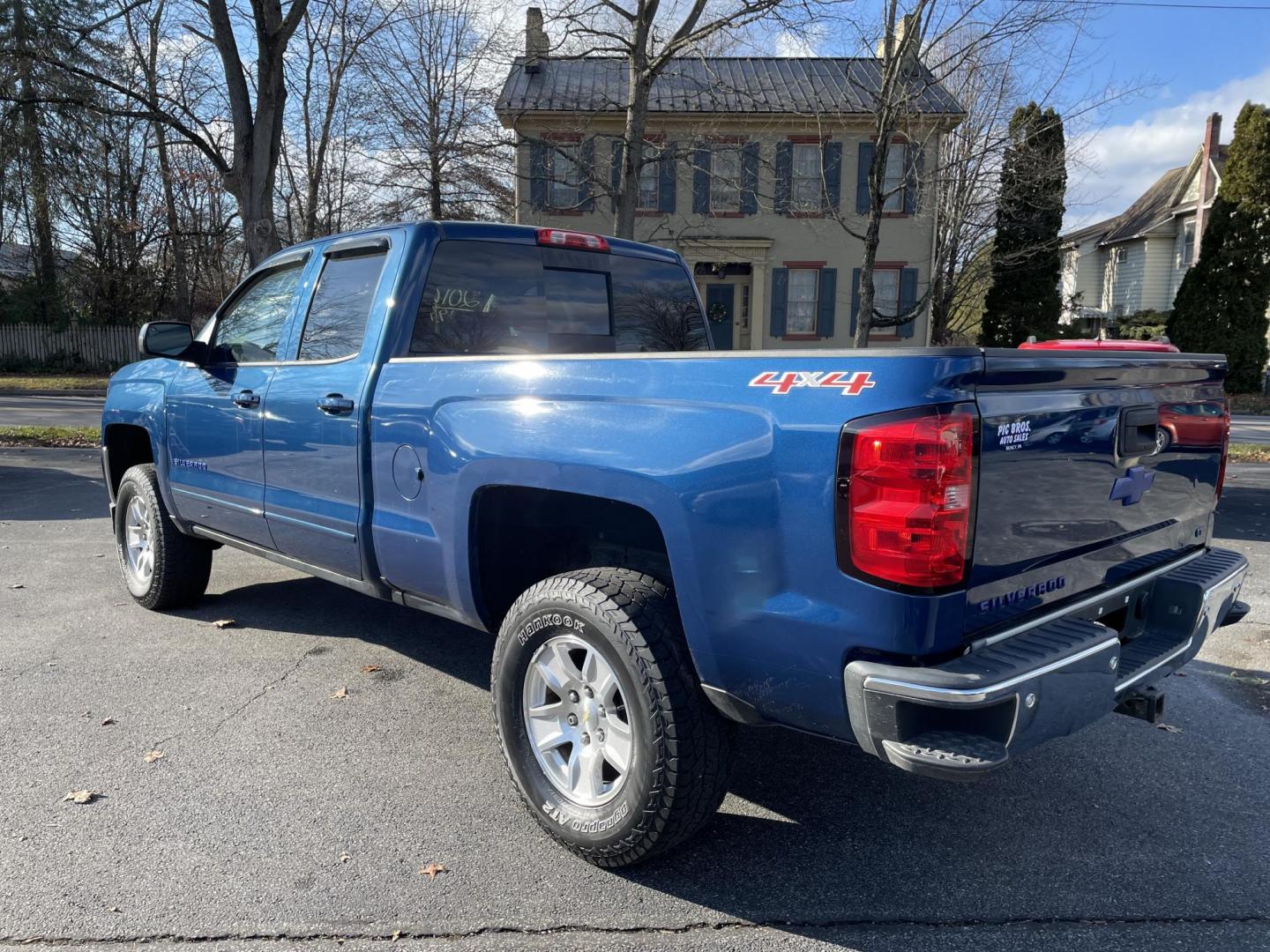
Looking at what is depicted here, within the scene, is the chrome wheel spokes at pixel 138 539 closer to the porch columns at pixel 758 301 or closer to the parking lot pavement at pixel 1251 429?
the parking lot pavement at pixel 1251 429

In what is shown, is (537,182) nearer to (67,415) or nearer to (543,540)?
(67,415)

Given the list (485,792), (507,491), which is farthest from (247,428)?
(485,792)

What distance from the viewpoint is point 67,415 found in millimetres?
17297

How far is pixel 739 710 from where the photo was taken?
98.2 inches

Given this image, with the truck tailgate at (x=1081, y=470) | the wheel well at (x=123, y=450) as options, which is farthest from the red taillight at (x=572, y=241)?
the wheel well at (x=123, y=450)

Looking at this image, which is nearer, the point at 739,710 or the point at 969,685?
the point at 969,685

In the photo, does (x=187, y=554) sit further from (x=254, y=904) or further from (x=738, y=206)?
(x=738, y=206)

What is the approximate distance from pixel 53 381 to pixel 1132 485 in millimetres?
28888

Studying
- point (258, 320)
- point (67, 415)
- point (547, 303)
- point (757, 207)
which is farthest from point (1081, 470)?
point (757, 207)

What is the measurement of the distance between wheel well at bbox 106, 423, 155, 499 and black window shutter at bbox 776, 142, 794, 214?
20.2 m

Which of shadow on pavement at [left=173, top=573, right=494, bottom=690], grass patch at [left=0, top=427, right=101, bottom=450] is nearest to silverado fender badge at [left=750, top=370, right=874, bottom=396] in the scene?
shadow on pavement at [left=173, top=573, right=494, bottom=690]

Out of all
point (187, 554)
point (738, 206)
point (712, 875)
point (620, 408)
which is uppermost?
point (738, 206)

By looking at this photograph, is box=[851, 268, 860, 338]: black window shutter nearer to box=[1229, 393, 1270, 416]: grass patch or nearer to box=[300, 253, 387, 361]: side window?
box=[1229, 393, 1270, 416]: grass patch

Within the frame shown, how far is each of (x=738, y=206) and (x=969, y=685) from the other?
24.5 m
